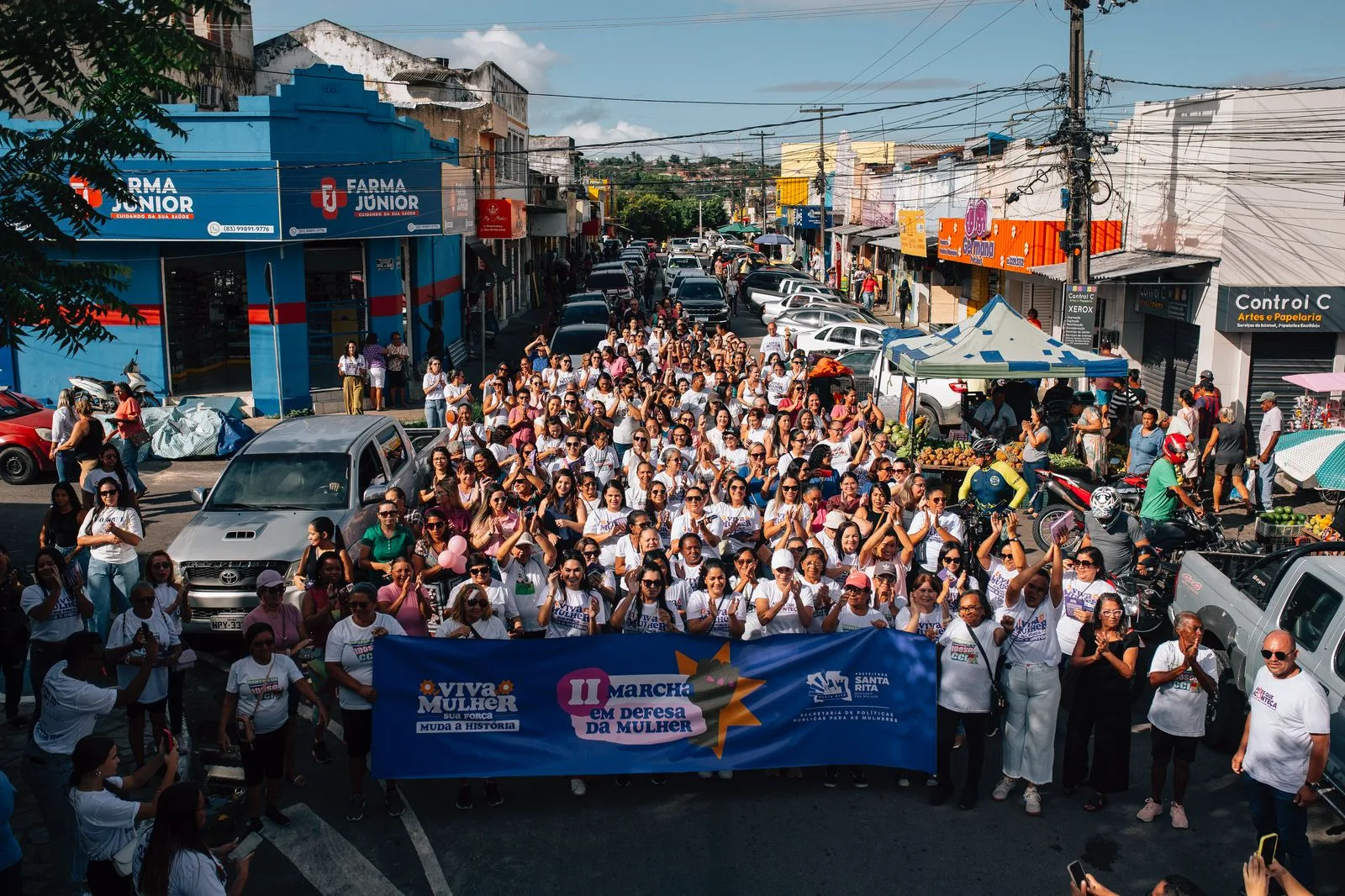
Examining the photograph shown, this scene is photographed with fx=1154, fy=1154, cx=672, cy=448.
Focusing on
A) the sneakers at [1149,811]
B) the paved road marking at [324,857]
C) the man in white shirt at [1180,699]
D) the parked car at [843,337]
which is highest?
the parked car at [843,337]

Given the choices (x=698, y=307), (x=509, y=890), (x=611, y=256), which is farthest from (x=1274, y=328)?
(x=611, y=256)

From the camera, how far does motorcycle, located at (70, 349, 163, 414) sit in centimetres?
1898

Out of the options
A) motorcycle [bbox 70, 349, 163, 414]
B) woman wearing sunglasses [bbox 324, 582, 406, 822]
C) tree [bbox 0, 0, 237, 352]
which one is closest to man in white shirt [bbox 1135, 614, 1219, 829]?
woman wearing sunglasses [bbox 324, 582, 406, 822]

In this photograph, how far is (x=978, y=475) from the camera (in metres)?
12.2

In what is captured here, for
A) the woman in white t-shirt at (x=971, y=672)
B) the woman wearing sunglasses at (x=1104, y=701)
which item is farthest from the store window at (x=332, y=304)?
the woman wearing sunglasses at (x=1104, y=701)

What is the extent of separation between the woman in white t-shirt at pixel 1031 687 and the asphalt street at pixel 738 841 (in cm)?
28

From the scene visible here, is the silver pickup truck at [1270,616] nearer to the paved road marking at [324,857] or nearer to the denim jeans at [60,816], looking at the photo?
the paved road marking at [324,857]

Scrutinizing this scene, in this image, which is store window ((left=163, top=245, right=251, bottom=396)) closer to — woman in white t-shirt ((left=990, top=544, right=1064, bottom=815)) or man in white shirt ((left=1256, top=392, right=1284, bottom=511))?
man in white shirt ((left=1256, top=392, right=1284, bottom=511))

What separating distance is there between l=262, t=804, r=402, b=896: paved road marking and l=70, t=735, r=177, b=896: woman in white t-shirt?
55.7 inches

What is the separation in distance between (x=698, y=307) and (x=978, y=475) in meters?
25.8

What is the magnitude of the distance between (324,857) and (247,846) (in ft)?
1.72

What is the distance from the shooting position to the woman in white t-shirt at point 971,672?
7.66 m

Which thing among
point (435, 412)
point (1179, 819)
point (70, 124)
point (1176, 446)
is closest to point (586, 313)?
point (435, 412)

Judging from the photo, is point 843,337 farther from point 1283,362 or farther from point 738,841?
point 738,841
